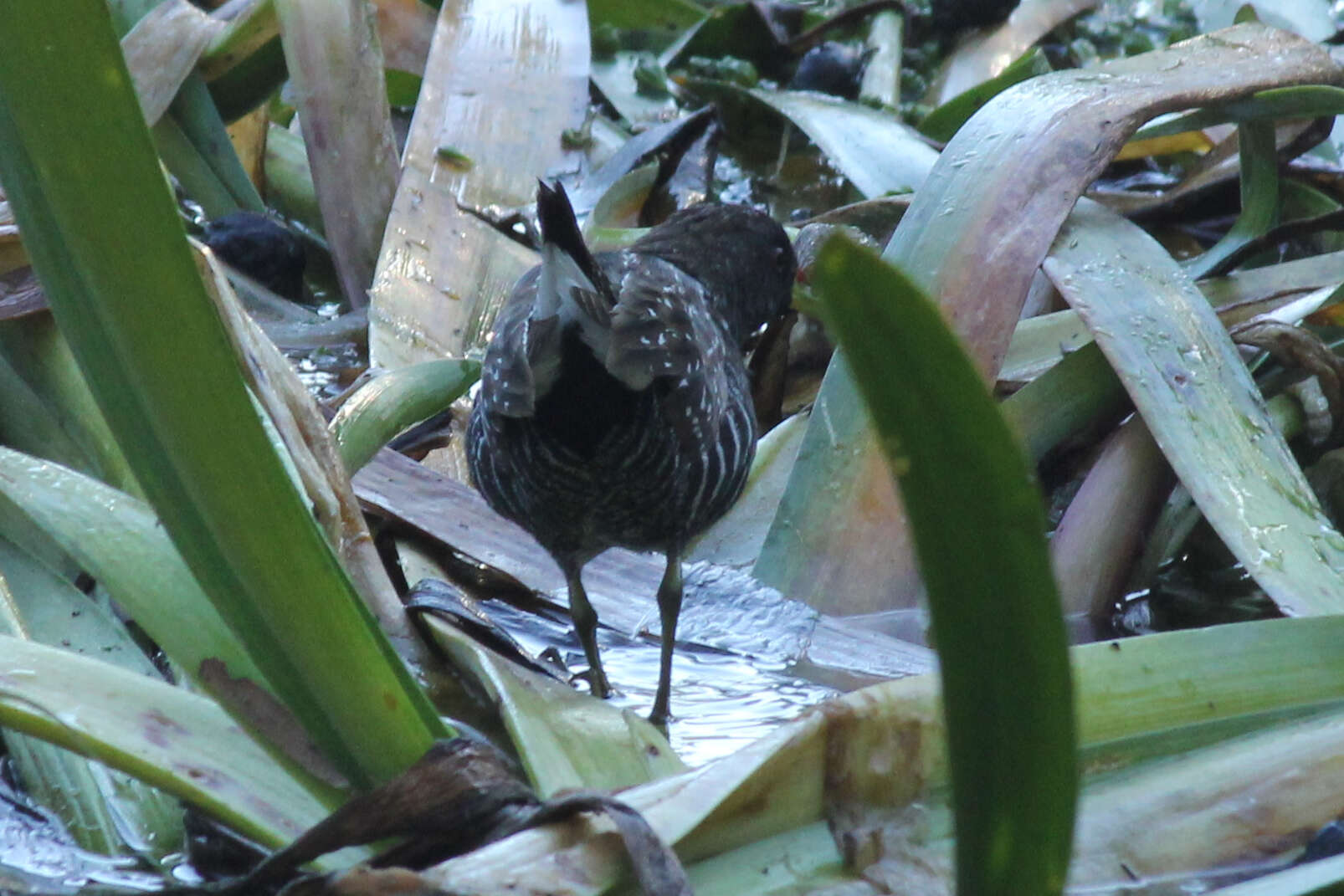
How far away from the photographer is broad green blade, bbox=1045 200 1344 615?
219cm

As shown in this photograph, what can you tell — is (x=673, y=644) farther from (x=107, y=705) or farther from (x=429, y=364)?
(x=107, y=705)

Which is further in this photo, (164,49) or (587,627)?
(164,49)

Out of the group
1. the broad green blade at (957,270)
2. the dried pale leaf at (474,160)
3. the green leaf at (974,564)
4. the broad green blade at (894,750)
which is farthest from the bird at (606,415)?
the green leaf at (974,564)

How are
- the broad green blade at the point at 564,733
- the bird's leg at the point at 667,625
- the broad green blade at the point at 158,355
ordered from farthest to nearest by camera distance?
the bird's leg at the point at 667,625, the broad green blade at the point at 564,733, the broad green blade at the point at 158,355

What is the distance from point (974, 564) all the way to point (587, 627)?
1.81 metres

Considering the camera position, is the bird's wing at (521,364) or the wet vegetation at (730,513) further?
the bird's wing at (521,364)

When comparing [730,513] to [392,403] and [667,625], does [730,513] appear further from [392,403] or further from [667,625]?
[392,403]


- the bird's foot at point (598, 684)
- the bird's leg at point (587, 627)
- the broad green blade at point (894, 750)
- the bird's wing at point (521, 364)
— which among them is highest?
the bird's wing at point (521, 364)

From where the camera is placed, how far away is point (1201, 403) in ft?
7.98

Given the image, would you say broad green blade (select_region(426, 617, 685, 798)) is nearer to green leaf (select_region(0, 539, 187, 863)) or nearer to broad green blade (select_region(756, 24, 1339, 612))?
green leaf (select_region(0, 539, 187, 863))

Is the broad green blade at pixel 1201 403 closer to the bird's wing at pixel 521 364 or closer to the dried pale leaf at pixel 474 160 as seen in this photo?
the bird's wing at pixel 521 364

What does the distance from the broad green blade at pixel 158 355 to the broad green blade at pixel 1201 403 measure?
140cm

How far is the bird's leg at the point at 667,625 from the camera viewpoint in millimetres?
2416

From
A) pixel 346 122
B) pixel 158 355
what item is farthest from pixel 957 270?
pixel 158 355
